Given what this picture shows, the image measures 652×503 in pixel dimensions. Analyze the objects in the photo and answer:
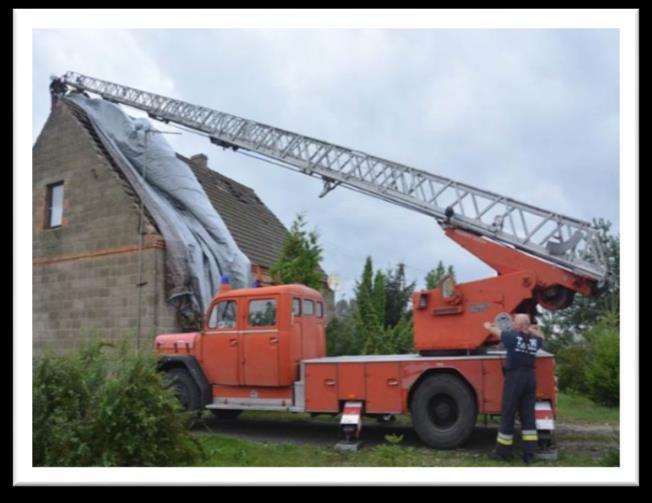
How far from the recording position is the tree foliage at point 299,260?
42.5 feet

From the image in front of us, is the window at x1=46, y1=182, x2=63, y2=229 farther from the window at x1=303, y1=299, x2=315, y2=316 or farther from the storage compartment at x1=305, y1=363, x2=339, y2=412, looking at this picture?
the storage compartment at x1=305, y1=363, x2=339, y2=412

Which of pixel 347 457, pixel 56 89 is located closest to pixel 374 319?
pixel 347 457

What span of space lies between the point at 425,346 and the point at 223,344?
121 inches

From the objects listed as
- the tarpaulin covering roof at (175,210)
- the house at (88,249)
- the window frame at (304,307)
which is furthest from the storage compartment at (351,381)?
the tarpaulin covering roof at (175,210)

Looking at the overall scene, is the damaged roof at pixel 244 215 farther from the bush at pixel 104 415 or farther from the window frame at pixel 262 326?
the bush at pixel 104 415

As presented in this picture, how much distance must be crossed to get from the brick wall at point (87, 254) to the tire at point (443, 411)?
649 cm

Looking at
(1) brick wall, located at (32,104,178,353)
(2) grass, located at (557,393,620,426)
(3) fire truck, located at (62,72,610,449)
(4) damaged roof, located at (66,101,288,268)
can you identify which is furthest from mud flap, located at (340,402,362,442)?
(4) damaged roof, located at (66,101,288,268)

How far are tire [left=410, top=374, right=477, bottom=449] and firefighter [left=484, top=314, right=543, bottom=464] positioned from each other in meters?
0.52

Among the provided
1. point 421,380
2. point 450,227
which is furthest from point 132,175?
point 421,380

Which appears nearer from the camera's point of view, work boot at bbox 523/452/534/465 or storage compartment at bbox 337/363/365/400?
work boot at bbox 523/452/534/465

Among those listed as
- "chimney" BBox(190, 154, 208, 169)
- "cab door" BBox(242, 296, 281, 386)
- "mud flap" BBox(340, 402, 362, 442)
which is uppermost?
"chimney" BBox(190, 154, 208, 169)

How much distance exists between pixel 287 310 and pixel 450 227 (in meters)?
2.85

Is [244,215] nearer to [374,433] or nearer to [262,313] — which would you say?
[262,313]

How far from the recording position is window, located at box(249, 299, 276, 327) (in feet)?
29.3
